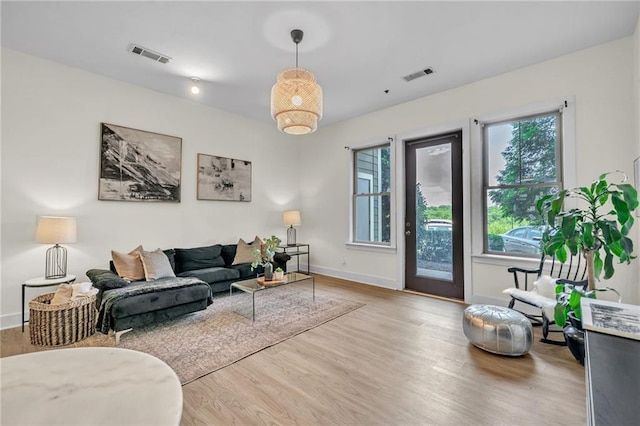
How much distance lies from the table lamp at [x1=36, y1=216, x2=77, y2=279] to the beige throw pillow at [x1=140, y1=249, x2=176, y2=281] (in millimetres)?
781

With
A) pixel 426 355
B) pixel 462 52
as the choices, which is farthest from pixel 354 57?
pixel 426 355

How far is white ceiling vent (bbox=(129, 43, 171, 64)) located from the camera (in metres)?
3.23

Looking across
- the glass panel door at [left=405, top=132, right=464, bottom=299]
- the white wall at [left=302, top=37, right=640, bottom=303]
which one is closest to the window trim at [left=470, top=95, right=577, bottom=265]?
the white wall at [left=302, top=37, right=640, bottom=303]

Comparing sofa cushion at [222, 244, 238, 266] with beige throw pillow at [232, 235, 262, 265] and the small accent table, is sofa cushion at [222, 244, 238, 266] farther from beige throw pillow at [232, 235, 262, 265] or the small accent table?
the small accent table

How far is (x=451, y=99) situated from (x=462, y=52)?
101 cm

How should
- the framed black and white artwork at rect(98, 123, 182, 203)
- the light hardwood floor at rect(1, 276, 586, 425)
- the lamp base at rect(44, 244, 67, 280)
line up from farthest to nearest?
the framed black and white artwork at rect(98, 123, 182, 203) < the lamp base at rect(44, 244, 67, 280) < the light hardwood floor at rect(1, 276, 586, 425)

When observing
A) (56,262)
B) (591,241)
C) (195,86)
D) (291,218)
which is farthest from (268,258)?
(591,241)

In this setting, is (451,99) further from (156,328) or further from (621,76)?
(156,328)

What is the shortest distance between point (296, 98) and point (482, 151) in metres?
2.85

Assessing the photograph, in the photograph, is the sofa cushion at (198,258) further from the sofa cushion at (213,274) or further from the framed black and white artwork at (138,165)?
the framed black and white artwork at (138,165)

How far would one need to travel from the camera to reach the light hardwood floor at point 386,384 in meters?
1.77

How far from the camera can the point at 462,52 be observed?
10.9ft

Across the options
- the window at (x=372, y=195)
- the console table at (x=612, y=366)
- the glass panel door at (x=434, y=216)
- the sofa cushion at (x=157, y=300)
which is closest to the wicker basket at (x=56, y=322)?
the sofa cushion at (x=157, y=300)

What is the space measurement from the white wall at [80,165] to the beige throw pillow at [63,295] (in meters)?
0.98
